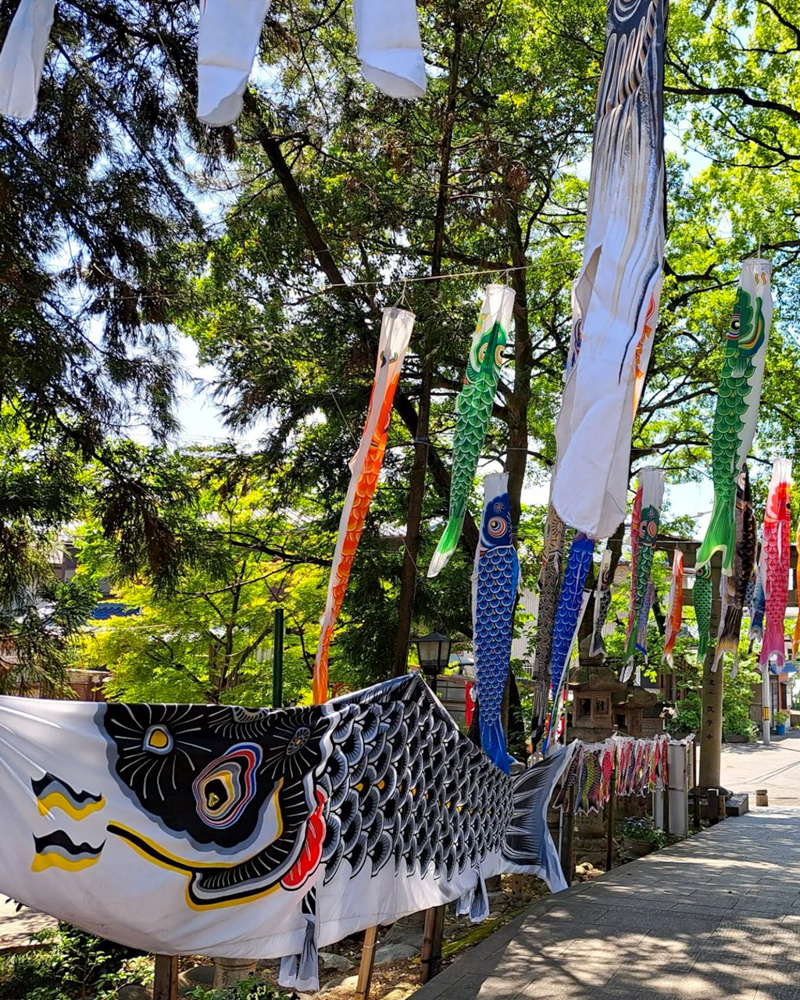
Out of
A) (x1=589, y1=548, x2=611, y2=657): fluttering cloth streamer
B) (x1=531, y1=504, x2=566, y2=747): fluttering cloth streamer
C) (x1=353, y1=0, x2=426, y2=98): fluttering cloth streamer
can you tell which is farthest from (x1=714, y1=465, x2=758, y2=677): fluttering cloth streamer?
(x1=353, y1=0, x2=426, y2=98): fluttering cloth streamer

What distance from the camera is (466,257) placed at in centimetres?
1302

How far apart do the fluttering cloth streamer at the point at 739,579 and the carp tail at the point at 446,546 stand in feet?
12.4

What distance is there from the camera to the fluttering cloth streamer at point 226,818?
3867 millimetres

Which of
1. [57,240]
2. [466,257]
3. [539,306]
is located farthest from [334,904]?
[539,306]

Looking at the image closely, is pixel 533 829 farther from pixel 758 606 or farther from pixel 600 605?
pixel 758 606

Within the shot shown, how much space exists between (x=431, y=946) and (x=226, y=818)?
9.54 feet

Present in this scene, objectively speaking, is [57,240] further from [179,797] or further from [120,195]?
[179,797]

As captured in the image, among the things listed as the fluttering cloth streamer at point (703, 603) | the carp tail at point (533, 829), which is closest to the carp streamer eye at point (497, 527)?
the carp tail at point (533, 829)

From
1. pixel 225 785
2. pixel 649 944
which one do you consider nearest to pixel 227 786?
pixel 225 785

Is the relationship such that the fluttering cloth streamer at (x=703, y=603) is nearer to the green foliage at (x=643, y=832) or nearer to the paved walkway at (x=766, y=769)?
the green foliage at (x=643, y=832)

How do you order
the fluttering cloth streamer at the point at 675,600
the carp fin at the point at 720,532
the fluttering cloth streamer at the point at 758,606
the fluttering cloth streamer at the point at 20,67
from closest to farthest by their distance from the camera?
1. the fluttering cloth streamer at the point at 20,67
2. the carp fin at the point at 720,532
3. the fluttering cloth streamer at the point at 758,606
4. the fluttering cloth streamer at the point at 675,600

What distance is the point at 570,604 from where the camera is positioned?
29.0 feet

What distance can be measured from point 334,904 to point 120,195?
584 cm

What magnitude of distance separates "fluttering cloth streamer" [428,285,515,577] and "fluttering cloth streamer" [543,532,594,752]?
1.12m
